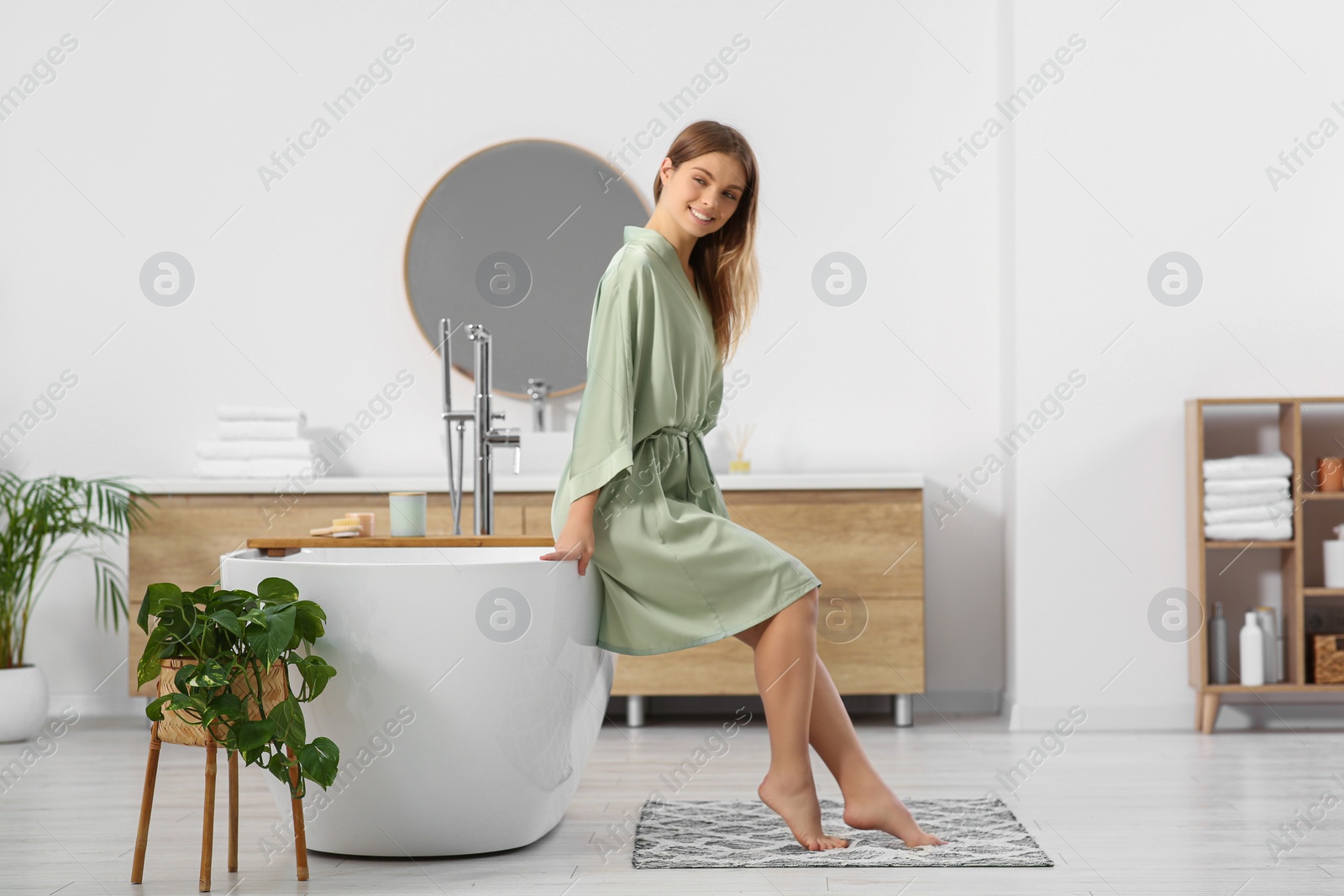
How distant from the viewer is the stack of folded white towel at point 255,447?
336 centimetres

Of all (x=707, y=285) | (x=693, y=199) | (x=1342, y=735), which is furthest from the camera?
(x=1342, y=735)

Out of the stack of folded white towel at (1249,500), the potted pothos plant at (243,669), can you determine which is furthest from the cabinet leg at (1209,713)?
the potted pothos plant at (243,669)

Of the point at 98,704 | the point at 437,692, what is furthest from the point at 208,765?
the point at 98,704

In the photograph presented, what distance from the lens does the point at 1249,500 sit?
10.2ft

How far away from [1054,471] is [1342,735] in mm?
974

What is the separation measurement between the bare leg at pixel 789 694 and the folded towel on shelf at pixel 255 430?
1927 mm

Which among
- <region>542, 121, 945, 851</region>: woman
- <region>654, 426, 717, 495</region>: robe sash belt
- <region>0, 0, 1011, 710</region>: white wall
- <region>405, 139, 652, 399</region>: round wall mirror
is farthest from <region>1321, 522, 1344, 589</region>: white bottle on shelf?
<region>405, 139, 652, 399</region>: round wall mirror

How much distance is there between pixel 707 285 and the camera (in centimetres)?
215

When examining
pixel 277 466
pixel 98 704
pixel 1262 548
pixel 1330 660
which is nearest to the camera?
pixel 1330 660

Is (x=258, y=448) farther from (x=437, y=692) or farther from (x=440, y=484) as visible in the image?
(x=437, y=692)

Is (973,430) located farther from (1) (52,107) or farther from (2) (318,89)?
(1) (52,107)

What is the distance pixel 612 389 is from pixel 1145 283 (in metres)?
1.94

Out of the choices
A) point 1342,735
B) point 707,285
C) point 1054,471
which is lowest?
point 1342,735

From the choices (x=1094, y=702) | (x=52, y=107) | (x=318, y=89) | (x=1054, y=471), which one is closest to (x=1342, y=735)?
(x=1094, y=702)
